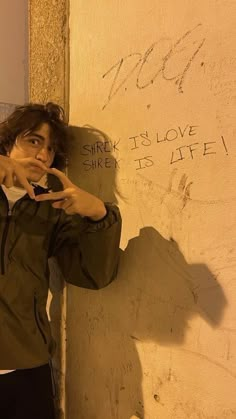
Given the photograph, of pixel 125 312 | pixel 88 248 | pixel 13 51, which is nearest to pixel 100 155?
pixel 88 248

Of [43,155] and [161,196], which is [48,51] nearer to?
[43,155]

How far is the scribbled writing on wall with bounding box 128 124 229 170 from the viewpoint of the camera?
2.43ft

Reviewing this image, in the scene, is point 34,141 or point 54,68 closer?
point 34,141

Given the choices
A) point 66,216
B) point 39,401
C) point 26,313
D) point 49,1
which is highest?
point 49,1

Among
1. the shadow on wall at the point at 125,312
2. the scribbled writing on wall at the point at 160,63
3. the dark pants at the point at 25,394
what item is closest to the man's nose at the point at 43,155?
the shadow on wall at the point at 125,312

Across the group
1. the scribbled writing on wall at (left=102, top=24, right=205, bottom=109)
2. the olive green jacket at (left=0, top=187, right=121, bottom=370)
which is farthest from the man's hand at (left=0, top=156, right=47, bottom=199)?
the scribbled writing on wall at (left=102, top=24, right=205, bottom=109)

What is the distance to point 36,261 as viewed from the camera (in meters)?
0.97

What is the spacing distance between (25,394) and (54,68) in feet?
2.93

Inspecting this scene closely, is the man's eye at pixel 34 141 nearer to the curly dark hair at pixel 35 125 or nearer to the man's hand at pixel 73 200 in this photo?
the curly dark hair at pixel 35 125

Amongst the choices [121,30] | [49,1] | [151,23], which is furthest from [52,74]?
[151,23]

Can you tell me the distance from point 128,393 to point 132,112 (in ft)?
2.23

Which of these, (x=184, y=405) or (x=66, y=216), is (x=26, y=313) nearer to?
(x=66, y=216)

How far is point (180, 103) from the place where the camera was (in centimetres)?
80

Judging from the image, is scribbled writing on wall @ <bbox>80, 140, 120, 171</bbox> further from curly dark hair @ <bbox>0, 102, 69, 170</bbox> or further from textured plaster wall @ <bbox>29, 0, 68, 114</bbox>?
textured plaster wall @ <bbox>29, 0, 68, 114</bbox>
